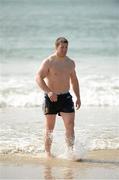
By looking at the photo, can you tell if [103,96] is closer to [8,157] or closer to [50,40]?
[8,157]

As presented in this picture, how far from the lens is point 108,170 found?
23.4 ft

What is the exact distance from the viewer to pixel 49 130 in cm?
787

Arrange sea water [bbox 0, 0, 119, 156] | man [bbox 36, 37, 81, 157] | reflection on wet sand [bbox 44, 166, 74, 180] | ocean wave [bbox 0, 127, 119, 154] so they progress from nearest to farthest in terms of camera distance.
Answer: reflection on wet sand [bbox 44, 166, 74, 180] < man [bbox 36, 37, 81, 157] < ocean wave [bbox 0, 127, 119, 154] < sea water [bbox 0, 0, 119, 156]

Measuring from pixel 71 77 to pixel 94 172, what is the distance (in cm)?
132

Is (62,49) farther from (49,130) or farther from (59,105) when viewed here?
(49,130)

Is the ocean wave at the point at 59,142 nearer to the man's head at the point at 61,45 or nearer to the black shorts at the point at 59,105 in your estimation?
the black shorts at the point at 59,105

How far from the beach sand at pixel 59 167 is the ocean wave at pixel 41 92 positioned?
4.23 m

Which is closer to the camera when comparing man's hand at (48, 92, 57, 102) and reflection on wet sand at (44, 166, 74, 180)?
reflection on wet sand at (44, 166, 74, 180)

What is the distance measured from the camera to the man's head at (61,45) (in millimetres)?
7598

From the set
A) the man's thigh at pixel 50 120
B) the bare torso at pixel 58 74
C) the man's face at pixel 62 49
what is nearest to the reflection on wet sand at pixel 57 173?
the man's thigh at pixel 50 120

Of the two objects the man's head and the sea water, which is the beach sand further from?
the man's head

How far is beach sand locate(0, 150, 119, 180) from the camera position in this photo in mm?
6835

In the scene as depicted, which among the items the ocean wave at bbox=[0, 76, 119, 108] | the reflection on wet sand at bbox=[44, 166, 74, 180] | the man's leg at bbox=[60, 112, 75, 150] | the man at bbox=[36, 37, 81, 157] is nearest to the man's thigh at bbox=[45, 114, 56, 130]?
the man at bbox=[36, 37, 81, 157]

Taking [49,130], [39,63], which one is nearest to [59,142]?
[49,130]
